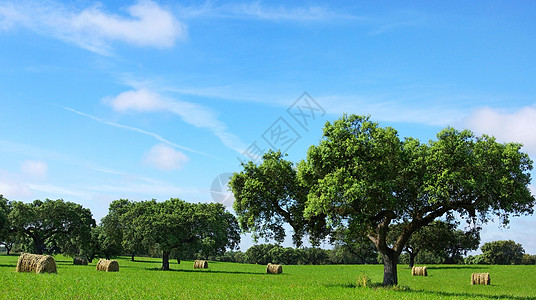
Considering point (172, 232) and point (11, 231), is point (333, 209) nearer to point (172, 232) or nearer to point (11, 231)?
point (172, 232)

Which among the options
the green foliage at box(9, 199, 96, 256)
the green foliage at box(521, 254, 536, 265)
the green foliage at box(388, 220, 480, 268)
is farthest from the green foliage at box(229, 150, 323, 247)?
the green foliage at box(521, 254, 536, 265)

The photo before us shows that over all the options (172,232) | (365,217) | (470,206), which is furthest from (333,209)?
(172,232)

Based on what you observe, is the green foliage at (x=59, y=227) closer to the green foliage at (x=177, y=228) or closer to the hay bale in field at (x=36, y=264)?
the green foliage at (x=177, y=228)

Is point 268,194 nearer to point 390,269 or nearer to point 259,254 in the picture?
point 390,269

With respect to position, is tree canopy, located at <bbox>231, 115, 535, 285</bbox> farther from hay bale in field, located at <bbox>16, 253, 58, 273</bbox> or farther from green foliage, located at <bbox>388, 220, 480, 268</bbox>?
hay bale in field, located at <bbox>16, 253, 58, 273</bbox>

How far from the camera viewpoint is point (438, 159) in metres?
31.8

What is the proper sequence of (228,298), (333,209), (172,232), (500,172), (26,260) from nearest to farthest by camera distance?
(228,298), (500,172), (333,209), (26,260), (172,232)

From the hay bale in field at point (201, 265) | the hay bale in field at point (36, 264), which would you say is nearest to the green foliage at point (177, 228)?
A: the hay bale in field at point (201, 265)

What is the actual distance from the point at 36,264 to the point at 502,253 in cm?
13126

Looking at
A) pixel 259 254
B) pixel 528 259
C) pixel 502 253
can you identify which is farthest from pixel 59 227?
pixel 528 259

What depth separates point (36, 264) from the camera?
126 feet

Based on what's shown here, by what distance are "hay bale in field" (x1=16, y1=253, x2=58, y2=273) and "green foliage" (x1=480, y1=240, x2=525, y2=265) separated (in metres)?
125

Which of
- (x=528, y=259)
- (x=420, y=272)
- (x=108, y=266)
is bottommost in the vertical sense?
(x=108, y=266)

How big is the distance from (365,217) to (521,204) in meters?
11.3
